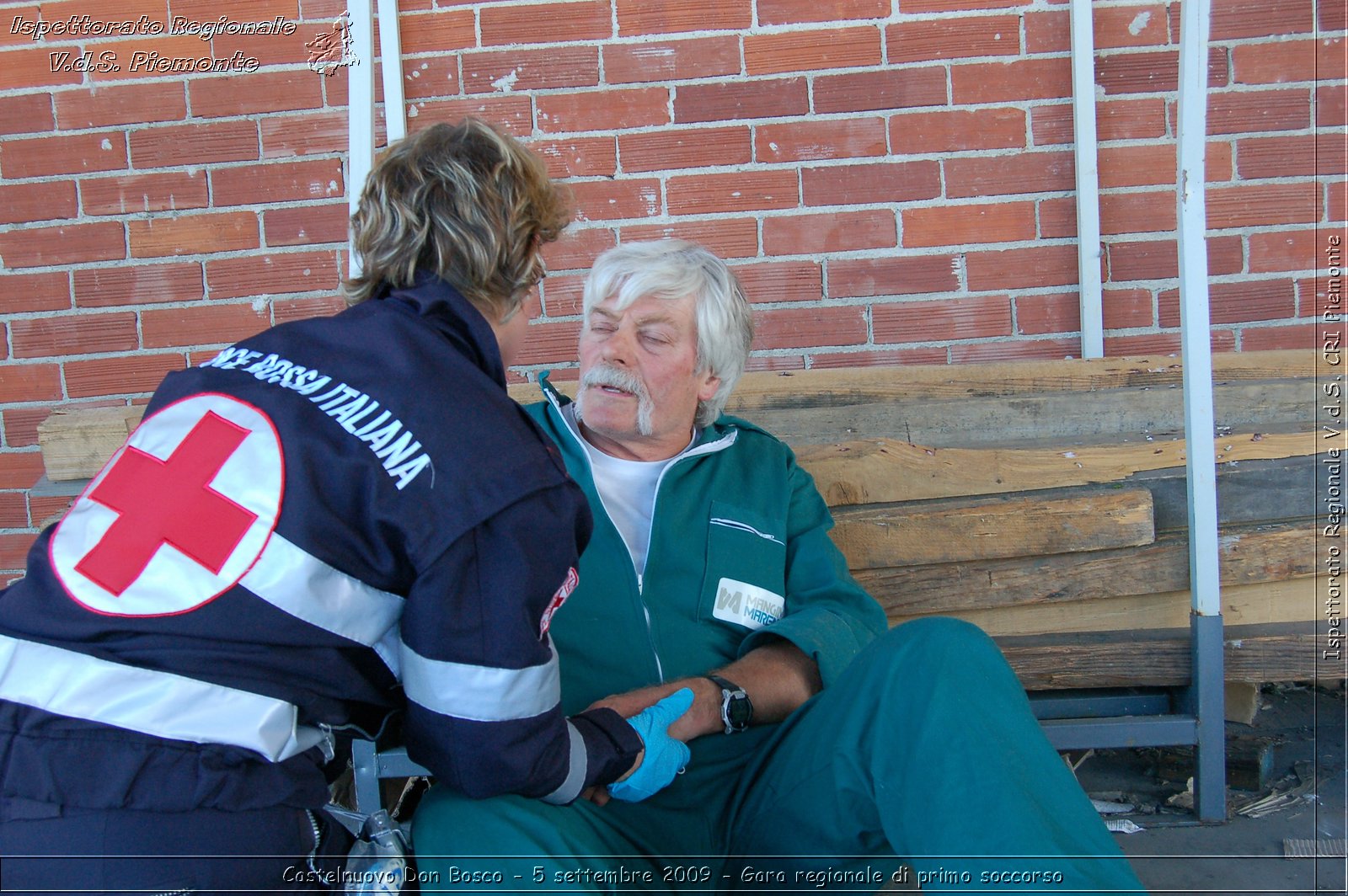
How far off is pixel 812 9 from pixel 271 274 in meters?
1.71

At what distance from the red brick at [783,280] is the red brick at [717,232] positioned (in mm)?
53

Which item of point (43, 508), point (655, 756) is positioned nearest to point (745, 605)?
point (655, 756)

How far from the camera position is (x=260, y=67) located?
279 cm

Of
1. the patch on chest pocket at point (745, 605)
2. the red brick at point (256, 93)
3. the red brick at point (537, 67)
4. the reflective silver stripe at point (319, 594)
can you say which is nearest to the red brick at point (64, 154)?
the red brick at point (256, 93)

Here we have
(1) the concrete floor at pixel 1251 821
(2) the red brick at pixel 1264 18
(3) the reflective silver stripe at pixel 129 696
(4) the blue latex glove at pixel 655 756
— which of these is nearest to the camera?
(3) the reflective silver stripe at pixel 129 696

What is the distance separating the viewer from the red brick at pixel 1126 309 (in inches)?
112

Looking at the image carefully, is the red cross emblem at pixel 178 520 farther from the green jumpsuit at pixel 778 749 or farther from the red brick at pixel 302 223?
the red brick at pixel 302 223

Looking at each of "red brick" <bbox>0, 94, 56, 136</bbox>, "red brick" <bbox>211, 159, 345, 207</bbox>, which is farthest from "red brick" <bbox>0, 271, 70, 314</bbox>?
"red brick" <bbox>211, 159, 345, 207</bbox>

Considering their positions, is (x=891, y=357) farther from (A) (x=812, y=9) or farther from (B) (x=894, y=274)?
(A) (x=812, y=9)

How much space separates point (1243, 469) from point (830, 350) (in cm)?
110

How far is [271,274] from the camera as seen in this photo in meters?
2.83

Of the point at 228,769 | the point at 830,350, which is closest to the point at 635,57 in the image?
the point at 830,350

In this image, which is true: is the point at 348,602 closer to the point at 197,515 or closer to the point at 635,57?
the point at 197,515

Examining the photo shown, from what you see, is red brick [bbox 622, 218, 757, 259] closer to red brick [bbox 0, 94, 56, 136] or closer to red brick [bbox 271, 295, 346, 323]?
red brick [bbox 271, 295, 346, 323]
